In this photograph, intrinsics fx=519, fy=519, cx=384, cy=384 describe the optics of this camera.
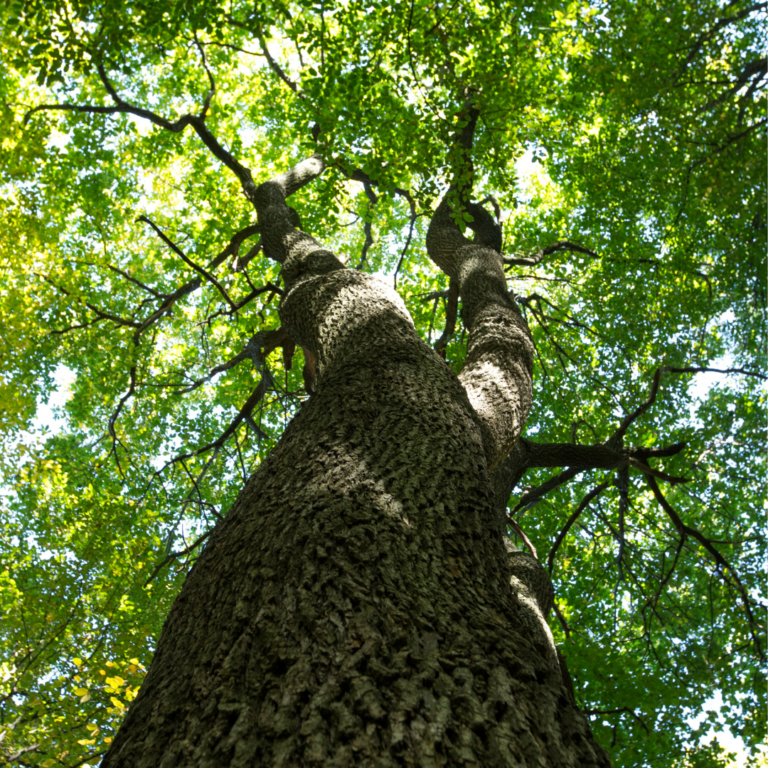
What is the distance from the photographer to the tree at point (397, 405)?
1.24 meters

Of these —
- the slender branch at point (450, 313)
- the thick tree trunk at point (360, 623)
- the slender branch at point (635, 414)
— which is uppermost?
the slender branch at point (450, 313)

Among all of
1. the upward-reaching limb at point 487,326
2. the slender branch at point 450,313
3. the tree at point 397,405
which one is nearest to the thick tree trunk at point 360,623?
the tree at point 397,405

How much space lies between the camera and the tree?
1.24 m

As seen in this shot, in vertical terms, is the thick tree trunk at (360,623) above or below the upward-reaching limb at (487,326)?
below

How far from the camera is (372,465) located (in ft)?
6.39

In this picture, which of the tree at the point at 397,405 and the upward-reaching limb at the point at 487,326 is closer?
the tree at the point at 397,405

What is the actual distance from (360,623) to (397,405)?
1.18 metres

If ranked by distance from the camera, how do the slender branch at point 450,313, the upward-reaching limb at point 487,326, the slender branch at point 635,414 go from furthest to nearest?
the slender branch at point 450,313 < the slender branch at point 635,414 < the upward-reaching limb at point 487,326

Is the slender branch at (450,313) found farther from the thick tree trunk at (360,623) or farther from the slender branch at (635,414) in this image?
the thick tree trunk at (360,623)

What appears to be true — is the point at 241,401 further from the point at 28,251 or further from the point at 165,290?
the point at 165,290

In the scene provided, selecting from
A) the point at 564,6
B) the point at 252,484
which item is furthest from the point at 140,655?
the point at 564,6

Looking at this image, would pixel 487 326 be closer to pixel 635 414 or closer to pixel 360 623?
pixel 635 414

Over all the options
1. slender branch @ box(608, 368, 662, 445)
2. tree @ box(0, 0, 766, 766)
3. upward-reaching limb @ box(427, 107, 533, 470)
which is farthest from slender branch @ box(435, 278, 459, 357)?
slender branch @ box(608, 368, 662, 445)

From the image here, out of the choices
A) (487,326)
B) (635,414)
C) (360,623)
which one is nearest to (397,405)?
(360,623)
